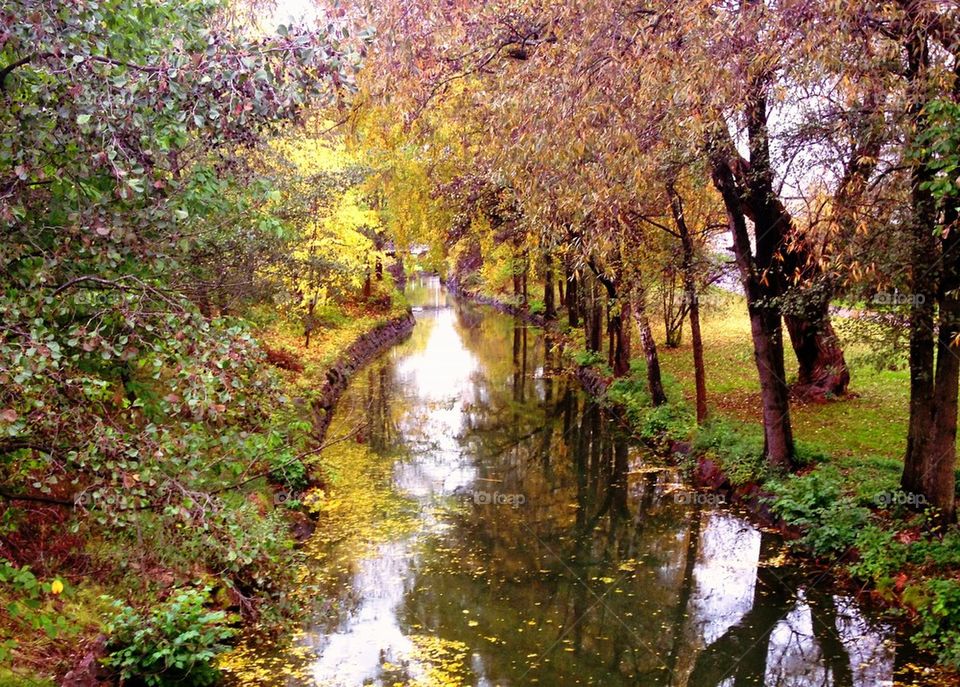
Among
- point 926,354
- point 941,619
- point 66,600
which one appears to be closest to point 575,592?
point 941,619

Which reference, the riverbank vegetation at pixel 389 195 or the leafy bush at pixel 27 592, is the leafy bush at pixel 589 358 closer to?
the riverbank vegetation at pixel 389 195

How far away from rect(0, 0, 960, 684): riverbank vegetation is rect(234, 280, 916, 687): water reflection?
3.46 feet

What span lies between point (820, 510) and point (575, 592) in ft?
13.4

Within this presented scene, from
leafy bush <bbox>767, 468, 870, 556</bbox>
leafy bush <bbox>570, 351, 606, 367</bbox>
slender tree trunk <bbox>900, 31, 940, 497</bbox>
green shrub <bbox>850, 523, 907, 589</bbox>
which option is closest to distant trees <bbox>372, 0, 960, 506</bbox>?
slender tree trunk <bbox>900, 31, 940, 497</bbox>

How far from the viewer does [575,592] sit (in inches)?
443

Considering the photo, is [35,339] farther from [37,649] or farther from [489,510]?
[489,510]

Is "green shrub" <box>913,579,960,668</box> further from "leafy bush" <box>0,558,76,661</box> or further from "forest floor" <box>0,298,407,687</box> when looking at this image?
"leafy bush" <box>0,558,76,661</box>

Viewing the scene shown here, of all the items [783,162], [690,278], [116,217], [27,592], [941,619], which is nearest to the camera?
[116,217]

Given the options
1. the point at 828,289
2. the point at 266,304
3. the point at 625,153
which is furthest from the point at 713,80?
the point at 266,304

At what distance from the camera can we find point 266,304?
1791 cm

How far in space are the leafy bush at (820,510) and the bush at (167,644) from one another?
842 centimetres

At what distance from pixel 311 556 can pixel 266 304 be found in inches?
286

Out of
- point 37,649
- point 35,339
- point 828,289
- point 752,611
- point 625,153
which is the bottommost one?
point 752,611

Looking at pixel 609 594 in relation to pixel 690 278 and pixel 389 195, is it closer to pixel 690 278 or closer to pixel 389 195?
pixel 690 278
